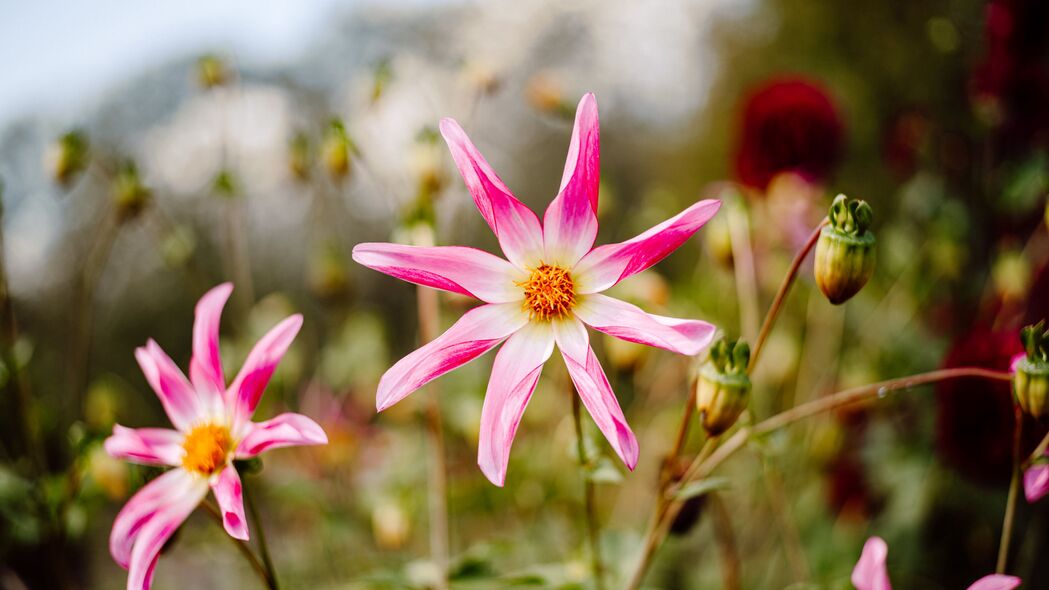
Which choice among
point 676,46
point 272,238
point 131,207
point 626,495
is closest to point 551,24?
point 676,46

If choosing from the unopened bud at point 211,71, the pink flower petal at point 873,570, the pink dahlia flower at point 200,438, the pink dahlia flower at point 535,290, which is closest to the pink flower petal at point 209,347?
the pink dahlia flower at point 200,438

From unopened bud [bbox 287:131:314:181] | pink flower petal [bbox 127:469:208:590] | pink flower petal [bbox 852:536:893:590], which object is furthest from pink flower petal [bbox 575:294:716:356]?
unopened bud [bbox 287:131:314:181]

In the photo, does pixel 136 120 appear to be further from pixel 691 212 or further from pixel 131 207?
pixel 691 212

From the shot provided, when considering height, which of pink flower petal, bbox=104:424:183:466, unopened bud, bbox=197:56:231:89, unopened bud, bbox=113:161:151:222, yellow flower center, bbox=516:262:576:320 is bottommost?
pink flower petal, bbox=104:424:183:466

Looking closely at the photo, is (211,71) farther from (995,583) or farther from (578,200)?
(995,583)

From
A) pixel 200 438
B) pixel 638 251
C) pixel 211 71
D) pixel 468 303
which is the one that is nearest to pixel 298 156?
pixel 211 71

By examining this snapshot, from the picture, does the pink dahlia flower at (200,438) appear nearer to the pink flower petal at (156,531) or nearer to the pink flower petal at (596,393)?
the pink flower petal at (156,531)

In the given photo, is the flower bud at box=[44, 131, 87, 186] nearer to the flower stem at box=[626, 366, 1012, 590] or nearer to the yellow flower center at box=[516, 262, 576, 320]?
the yellow flower center at box=[516, 262, 576, 320]
